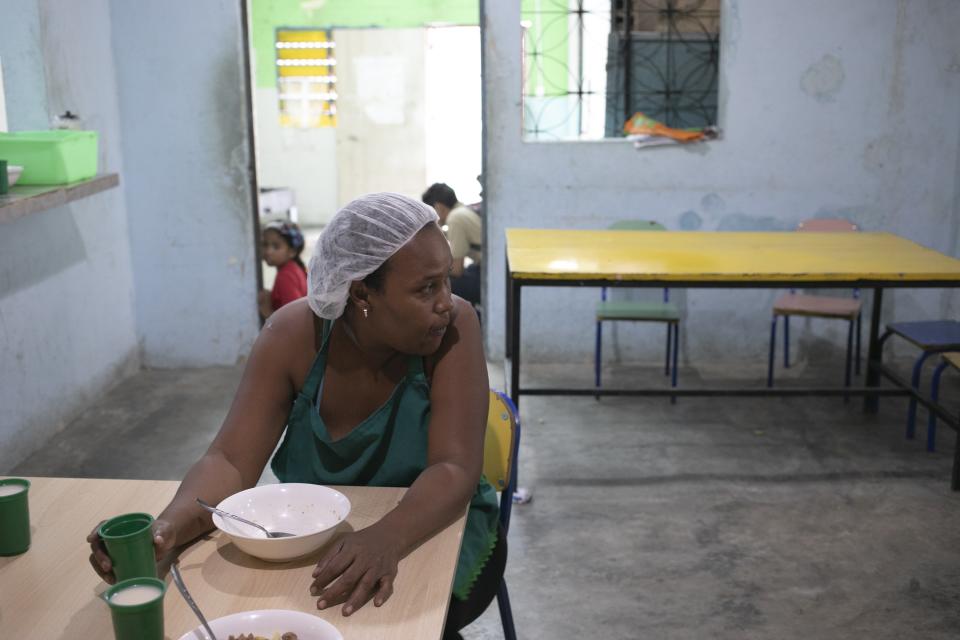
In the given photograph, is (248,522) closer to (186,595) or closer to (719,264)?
(186,595)

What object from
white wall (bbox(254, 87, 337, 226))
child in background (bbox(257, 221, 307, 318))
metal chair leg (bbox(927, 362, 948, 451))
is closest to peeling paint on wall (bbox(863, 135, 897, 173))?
metal chair leg (bbox(927, 362, 948, 451))

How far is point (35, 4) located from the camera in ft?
13.9

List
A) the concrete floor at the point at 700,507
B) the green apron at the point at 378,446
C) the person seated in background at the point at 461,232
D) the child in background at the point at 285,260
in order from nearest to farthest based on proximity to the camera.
→ the green apron at the point at 378,446
the concrete floor at the point at 700,507
the child in background at the point at 285,260
the person seated in background at the point at 461,232

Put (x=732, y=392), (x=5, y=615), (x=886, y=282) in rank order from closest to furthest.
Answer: (x=5, y=615)
(x=886, y=282)
(x=732, y=392)

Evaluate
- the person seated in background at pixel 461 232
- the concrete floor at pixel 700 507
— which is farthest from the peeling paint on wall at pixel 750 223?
the person seated in background at pixel 461 232

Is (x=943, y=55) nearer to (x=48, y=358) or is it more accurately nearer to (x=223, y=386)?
(x=223, y=386)

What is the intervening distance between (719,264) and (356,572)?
257 centimetres

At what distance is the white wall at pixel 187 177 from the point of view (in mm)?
5086

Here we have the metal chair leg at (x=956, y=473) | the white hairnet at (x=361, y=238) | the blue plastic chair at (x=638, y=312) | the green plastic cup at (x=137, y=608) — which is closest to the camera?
the green plastic cup at (x=137, y=608)

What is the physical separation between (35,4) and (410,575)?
12.1ft

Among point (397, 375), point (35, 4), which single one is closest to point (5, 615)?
point (397, 375)

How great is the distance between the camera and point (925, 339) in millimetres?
4086

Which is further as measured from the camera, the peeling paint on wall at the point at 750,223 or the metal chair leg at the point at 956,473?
the peeling paint on wall at the point at 750,223

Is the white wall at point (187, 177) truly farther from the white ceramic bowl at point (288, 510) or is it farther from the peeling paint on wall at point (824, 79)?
the white ceramic bowl at point (288, 510)
